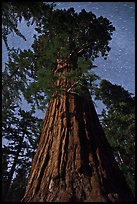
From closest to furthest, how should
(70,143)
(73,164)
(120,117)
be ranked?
(73,164)
(70,143)
(120,117)

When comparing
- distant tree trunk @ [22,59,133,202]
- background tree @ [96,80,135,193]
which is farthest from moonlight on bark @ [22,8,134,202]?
background tree @ [96,80,135,193]

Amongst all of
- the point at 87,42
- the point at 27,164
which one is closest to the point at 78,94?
the point at 87,42

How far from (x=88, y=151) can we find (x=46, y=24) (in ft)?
18.4

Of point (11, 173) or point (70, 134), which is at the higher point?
point (11, 173)

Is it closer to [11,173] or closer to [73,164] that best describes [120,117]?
[73,164]

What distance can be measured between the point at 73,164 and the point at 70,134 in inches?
39.7

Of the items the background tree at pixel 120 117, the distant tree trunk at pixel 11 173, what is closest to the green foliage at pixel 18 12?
the background tree at pixel 120 117

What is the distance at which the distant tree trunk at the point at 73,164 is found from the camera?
4.50m

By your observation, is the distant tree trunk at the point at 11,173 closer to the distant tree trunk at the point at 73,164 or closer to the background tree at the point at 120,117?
the background tree at the point at 120,117

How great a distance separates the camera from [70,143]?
18.2ft

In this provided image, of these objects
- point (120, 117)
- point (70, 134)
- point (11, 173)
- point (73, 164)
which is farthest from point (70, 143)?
point (11, 173)

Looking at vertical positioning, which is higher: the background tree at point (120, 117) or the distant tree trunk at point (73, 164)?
the background tree at point (120, 117)

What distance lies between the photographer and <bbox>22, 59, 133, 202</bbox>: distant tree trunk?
14.8 ft

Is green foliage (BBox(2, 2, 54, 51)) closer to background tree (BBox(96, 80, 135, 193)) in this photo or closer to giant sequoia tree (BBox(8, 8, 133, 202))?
giant sequoia tree (BBox(8, 8, 133, 202))
